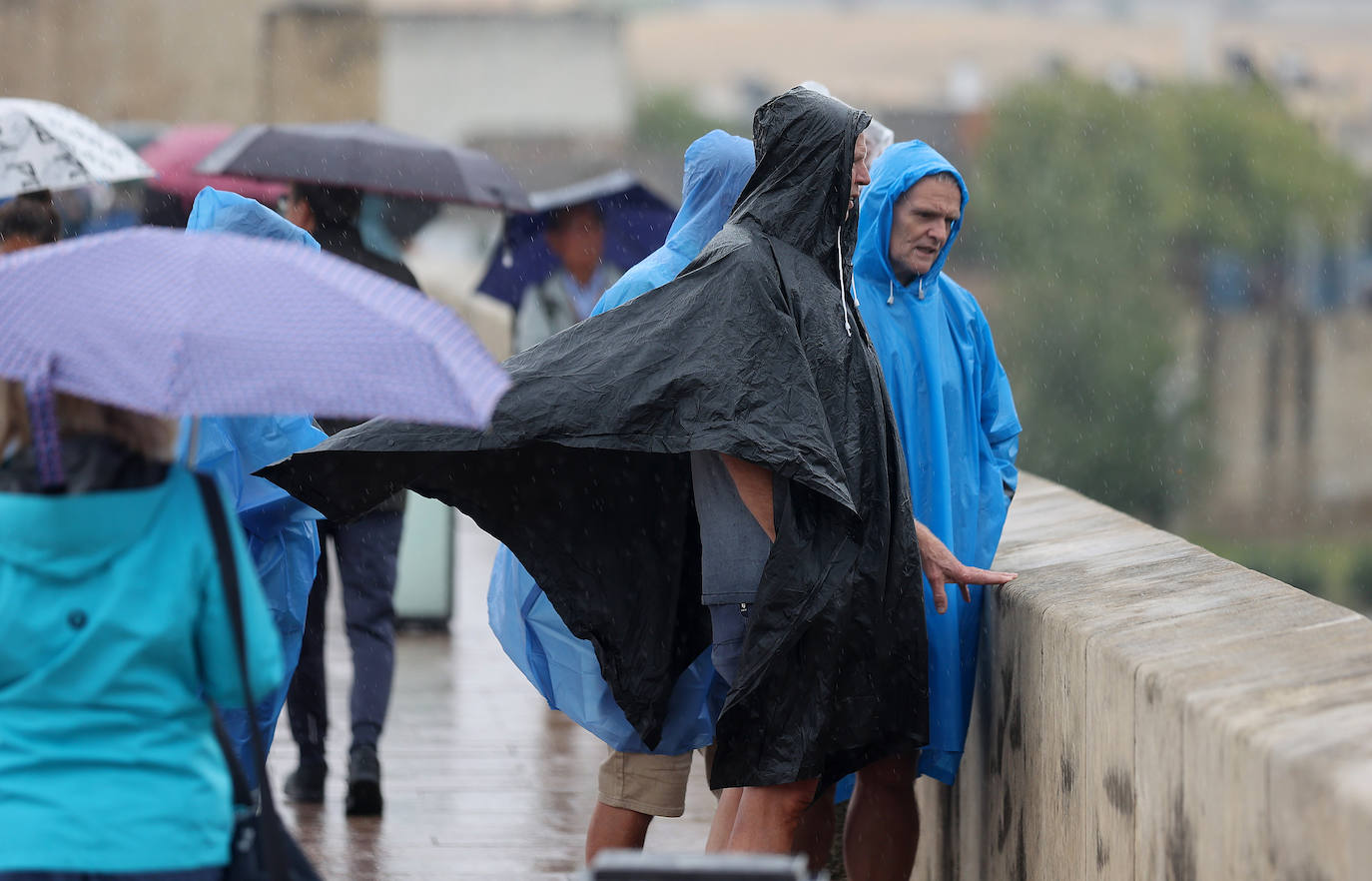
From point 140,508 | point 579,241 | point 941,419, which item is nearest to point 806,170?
point 941,419

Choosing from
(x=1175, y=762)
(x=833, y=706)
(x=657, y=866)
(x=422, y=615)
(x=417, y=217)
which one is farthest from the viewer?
(x=422, y=615)

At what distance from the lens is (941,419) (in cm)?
450

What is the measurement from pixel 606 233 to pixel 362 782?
13.1 ft

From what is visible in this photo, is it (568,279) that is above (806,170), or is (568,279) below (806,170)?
below

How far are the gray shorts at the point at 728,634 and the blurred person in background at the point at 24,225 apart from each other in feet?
6.15

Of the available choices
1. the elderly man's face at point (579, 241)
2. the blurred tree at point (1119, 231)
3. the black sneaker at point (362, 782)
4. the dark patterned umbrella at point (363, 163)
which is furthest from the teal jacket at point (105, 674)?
the blurred tree at point (1119, 231)

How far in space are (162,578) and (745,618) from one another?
4.42 ft

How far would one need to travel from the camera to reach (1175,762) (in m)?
3.04

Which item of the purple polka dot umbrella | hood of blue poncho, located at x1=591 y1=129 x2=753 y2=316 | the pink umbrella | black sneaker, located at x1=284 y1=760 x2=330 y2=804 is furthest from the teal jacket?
the pink umbrella

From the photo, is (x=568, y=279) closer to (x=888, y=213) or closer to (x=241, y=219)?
(x=888, y=213)

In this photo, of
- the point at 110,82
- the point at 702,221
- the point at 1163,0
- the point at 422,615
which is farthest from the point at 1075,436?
the point at 1163,0

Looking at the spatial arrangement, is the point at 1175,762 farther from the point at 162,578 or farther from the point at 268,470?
the point at 268,470

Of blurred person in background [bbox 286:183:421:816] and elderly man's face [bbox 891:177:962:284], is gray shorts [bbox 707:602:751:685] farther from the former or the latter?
blurred person in background [bbox 286:183:421:816]

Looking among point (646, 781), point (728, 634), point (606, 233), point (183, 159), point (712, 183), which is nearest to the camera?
point (728, 634)
